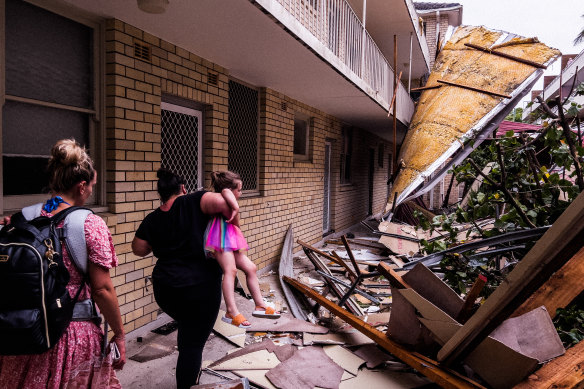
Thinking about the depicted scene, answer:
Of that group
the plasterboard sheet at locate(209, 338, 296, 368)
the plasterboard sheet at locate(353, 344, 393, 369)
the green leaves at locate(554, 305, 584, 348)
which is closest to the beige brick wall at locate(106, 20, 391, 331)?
the plasterboard sheet at locate(209, 338, 296, 368)

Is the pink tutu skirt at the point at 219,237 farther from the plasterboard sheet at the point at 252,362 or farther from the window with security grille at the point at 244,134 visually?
the window with security grille at the point at 244,134

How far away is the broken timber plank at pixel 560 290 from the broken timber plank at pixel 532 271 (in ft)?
2.62

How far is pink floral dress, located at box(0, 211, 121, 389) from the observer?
1.65m

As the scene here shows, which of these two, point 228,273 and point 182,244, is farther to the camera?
point 228,273

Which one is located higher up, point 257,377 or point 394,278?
point 394,278

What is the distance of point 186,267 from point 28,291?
40.0 inches

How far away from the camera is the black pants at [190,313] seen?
2443mm

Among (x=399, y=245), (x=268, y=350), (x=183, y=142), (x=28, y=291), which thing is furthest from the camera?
(x=399, y=245)

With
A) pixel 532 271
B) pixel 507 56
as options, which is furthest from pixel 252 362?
pixel 507 56

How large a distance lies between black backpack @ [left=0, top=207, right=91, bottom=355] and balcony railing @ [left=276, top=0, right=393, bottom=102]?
10.7 ft

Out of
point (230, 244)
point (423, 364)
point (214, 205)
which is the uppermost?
point (214, 205)

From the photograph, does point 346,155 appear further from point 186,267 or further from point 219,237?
point 186,267

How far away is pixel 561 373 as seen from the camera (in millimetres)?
2197

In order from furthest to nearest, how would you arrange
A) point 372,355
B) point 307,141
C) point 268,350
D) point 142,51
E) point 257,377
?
point 307,141 → point 142,51 → point 268,350 → point 372,355 → point 257,377
